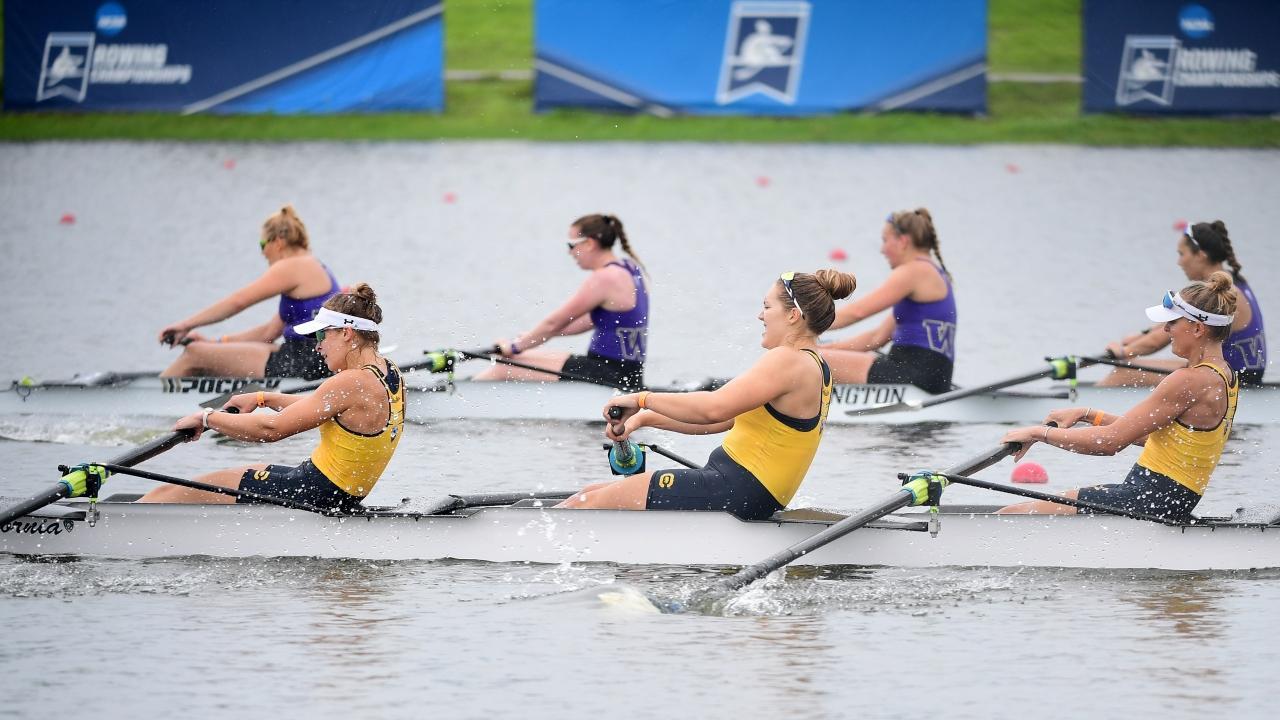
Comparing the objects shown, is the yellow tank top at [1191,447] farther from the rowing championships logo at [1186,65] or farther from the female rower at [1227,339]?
the rowing championships logo at [1186,65]

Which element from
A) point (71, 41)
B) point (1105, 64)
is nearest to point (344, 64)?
point (71, 41)

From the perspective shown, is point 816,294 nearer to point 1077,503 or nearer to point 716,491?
point 716,491

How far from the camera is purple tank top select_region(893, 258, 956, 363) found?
43.5 ft

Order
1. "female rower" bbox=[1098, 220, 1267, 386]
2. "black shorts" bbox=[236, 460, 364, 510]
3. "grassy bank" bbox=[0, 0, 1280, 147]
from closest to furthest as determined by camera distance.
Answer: "black shorts" bbox=[236, 460, 364, 510] < "female rower" bbox=[1098, 220, 1267, 386] < "grassy bank" bbox=[0, 0, 1280, 147]

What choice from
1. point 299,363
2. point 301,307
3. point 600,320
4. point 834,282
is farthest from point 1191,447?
point 299,363

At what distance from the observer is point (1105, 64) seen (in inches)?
1113

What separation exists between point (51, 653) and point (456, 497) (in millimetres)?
2253

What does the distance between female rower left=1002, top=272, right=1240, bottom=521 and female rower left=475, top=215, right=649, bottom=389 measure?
4512mm

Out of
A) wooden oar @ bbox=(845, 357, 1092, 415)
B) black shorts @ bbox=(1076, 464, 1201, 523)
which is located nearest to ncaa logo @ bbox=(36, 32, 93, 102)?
wooden oar @ bbox=(845, 357, 1092, 415)

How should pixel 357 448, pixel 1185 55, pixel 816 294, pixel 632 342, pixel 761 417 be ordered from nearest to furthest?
pixel 816 294 → pixel 761 417 → pixel 357 448 → pixel 632 342 → pixel 1185 55

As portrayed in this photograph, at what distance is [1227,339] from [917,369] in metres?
2.22

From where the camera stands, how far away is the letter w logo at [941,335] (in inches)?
525

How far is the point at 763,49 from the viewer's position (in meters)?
28.5

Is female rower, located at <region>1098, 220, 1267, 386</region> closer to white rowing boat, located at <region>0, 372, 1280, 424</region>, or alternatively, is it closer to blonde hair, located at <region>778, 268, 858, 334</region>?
white rowing boat, located at <region>0, 372, 1280, 424</region>
